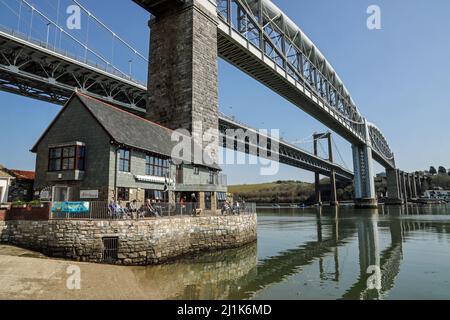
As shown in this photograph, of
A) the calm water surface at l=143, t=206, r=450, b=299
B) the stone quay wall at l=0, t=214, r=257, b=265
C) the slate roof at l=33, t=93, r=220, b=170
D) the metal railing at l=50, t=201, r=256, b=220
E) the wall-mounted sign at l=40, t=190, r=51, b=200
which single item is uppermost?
the slate roof at l=33, t=93, r=220, b=170

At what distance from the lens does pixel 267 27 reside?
197ft

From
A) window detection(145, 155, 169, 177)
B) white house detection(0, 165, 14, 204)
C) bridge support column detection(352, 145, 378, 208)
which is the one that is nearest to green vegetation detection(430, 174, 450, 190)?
bridge support column detection(352, 145, 378, 208)

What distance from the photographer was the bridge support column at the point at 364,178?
327ft

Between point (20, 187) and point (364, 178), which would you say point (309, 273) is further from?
point (364, 178)

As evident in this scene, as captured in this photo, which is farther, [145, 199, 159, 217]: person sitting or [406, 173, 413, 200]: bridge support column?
[406, 173, 413, 200]: bridge support column

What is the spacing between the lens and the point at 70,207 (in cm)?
1706

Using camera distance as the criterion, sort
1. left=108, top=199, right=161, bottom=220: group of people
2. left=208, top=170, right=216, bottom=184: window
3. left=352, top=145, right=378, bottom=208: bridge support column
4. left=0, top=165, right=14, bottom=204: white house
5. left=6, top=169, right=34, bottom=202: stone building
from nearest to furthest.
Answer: left=108, top=199, right=161, bottom=220: group of people
left=0, top=165, right=14, bottom=204: white house
left=6, top=169, right=34, bottom=202: stone building
left=208, top=170, right=216, bottom=184: window
left=352, top=145, right=378, bottom=208: bridge support column

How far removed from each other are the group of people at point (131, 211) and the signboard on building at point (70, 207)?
1281 millimetres

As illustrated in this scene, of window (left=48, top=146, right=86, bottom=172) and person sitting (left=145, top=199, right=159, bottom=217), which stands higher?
window (left=48, top=146, right=86, bottom=172)

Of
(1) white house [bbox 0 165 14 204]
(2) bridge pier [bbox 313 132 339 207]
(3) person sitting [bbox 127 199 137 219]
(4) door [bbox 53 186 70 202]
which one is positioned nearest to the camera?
(3) person sitting [bbox 127 199 137 219]

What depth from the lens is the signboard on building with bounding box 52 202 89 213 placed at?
55.4ft

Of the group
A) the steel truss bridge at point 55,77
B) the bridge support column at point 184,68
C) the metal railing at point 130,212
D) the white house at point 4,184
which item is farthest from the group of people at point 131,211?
the steel truss bridge at point 55,77

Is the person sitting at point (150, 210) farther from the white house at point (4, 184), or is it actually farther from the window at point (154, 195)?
the white house at point (4, 184)

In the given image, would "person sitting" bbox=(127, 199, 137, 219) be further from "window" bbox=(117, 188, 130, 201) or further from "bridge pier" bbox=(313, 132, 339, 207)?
"bridge pier" bbox=(313, 132, 339, 207)
